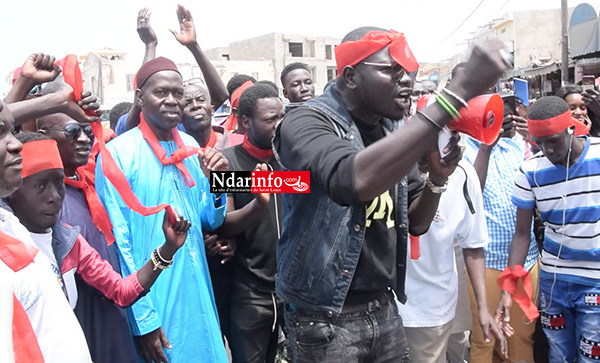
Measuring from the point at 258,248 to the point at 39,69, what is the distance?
1703 millimetres

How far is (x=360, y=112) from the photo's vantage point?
2379mm

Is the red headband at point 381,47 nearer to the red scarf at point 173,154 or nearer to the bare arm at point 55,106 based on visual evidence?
the bare arm at point 55,106

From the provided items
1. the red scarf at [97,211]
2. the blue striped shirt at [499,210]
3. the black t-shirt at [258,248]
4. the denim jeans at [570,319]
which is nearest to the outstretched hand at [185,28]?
the black t-shirt at [258,248]

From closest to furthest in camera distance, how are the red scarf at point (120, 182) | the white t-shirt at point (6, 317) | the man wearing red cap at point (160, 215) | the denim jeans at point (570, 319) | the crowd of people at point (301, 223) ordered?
the white t-shirt at point (6, 317), the crowd of people at point (301, 223), the red scarf at point (120, 182), the man wearing red cap at point (160, 215), the denim jeans at point (570, 319)

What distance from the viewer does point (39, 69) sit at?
278cm

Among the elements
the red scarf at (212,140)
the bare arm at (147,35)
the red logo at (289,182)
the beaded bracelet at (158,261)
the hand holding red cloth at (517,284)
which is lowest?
the hand holding red cloth at (517,284)

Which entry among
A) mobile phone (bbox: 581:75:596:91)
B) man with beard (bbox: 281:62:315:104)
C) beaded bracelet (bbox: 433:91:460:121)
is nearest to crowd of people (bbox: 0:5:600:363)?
beaded bracelet (bbox: 433:91:460:121)

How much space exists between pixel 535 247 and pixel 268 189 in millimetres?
2758

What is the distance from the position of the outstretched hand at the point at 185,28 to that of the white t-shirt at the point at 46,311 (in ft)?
9.99

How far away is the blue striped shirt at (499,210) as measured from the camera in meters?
4.36

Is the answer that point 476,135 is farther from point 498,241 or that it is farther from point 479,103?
point 498,241

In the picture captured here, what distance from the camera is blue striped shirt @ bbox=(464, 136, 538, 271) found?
4359 millimetres

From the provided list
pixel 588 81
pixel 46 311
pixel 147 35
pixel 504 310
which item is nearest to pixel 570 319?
pixel 504 310

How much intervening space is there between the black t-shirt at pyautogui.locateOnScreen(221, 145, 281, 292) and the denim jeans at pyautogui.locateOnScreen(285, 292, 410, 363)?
4.18ft
